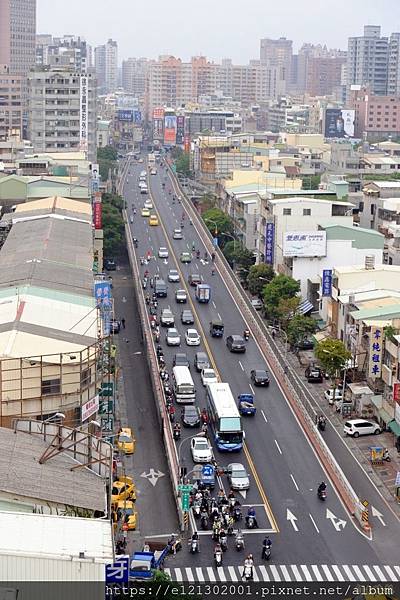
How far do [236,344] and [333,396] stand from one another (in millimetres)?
6887

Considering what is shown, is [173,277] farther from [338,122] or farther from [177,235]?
[338,122]

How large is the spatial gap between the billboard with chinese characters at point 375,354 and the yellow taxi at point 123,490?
39.6 feet

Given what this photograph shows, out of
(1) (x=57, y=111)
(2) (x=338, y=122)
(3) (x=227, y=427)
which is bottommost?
(3) (x=227, y=427)

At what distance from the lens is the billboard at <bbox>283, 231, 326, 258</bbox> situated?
2298 inches

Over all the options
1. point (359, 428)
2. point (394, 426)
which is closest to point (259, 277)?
point (359, 428)

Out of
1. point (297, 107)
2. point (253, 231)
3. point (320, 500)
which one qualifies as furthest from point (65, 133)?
point (297, 107)

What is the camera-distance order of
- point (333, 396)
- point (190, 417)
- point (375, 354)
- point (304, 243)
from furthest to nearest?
point (304, 243) → point (333, 396) → point (375, 354) → point (190, 417)

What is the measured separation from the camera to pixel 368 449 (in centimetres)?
3900

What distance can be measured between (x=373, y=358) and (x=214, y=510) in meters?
12.5

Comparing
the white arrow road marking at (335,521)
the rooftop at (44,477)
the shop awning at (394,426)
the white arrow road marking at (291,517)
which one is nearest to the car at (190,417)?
the shop awning at (394,426)

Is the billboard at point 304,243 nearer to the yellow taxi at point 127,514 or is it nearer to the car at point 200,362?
the car at point 200,362

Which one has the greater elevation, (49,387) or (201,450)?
(49,387)

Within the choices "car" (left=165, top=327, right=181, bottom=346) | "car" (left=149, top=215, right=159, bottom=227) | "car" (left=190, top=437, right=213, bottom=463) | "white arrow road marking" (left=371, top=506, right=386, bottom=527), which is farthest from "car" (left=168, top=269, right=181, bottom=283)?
"white arrow road marking" (left=371, top=506, right=386, bottom=527)

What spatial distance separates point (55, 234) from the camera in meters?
52.8
